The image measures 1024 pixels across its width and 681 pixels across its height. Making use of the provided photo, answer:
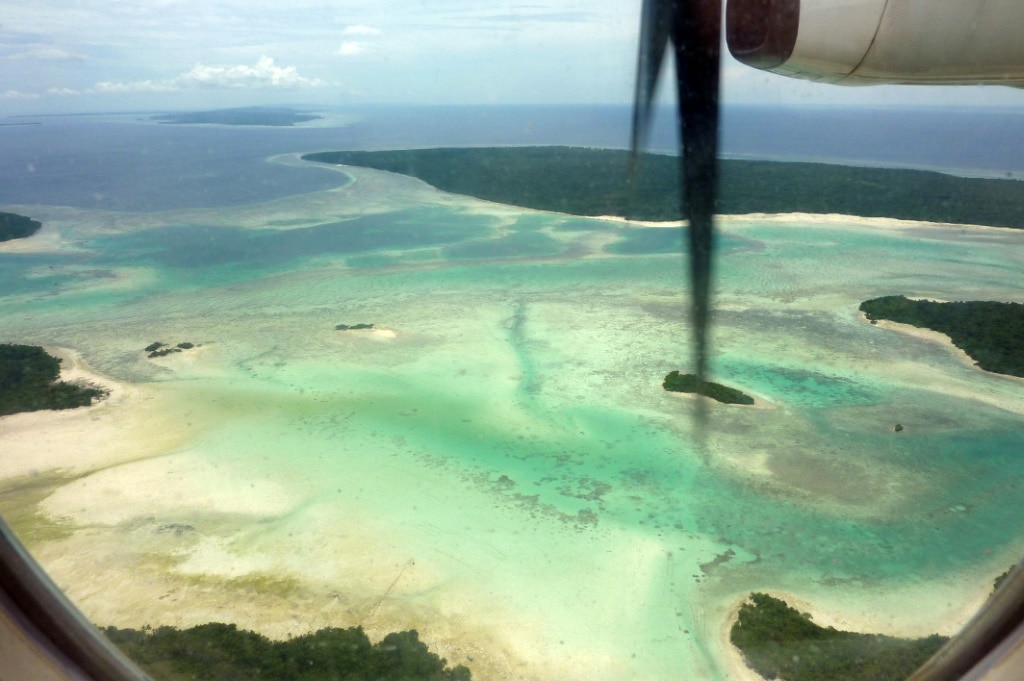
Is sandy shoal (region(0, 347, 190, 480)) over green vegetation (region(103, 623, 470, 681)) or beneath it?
beneath

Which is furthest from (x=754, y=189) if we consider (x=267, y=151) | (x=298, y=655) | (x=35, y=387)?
(x=267, y=151)

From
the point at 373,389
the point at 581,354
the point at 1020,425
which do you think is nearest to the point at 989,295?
the point at 1020,425

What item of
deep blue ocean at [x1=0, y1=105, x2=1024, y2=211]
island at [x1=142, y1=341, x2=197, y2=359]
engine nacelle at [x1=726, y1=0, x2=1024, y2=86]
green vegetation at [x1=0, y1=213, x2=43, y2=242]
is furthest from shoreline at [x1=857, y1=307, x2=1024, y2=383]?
green vegetation at [x1=0, y1=213, x2=43, y2=242]

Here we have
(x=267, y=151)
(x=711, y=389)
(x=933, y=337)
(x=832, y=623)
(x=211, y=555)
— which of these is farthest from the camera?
(x=267, y=151)

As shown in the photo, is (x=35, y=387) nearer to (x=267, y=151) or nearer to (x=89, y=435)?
(x=89, y=435)

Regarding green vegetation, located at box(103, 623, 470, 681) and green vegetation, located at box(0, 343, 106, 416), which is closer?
green vegetation, located at box(103, 623, 470, 681)

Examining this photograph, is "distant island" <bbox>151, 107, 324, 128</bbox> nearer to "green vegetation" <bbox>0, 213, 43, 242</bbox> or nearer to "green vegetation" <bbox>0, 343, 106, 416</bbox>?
"green vegetation" <bbox>0, 213, 43, 242</bbox>
